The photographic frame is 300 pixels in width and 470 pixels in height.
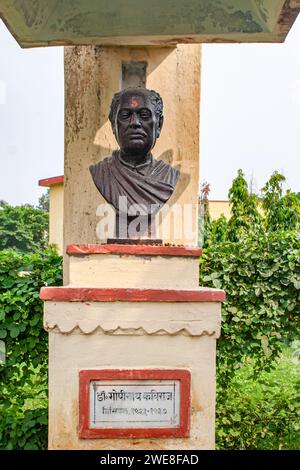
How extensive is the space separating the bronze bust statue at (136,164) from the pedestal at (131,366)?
0.61 m

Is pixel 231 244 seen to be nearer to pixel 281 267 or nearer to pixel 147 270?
pixel 281 267

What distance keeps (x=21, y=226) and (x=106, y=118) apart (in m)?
27.4

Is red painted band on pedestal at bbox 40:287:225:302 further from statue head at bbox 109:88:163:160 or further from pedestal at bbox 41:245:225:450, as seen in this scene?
statue head at bbox 109:88:163:160

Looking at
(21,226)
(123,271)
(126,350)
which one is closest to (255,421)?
(126,350)

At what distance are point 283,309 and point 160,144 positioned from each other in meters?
1.63

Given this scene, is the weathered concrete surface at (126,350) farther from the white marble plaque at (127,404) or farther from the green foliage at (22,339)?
the green foliage at (22,339)

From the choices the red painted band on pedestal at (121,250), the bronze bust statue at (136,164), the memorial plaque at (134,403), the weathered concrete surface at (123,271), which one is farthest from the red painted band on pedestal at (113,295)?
the bronze bust statue at (136,164)

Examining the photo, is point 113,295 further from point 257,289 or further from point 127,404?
point 257,289

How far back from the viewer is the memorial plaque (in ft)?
10.2

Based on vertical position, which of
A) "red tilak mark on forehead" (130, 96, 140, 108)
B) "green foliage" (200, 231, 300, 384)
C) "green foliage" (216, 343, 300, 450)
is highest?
"red tilak mark on forehead" (130, 96, 140, 108)

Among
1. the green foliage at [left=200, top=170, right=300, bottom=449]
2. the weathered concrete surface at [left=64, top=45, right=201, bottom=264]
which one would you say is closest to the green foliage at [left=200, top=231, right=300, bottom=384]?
the green foliage at [left=200, top=170, right=300, bottom=449]

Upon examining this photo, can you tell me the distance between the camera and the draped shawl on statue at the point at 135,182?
346 cm

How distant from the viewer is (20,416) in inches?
171

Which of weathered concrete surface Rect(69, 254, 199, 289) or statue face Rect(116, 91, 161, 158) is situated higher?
statue face Rect(116, 91, 161, 158)
